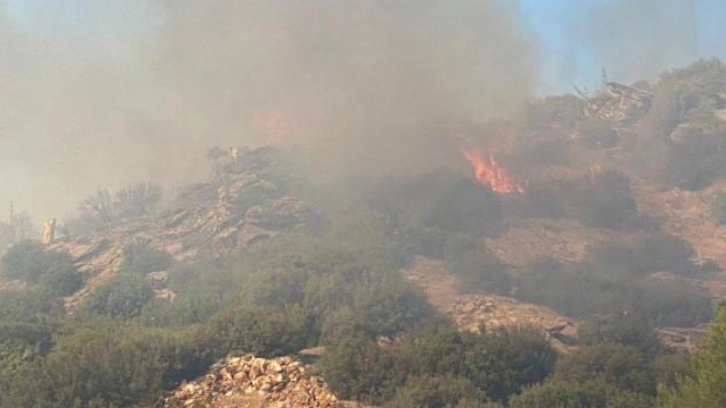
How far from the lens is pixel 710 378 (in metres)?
16.4

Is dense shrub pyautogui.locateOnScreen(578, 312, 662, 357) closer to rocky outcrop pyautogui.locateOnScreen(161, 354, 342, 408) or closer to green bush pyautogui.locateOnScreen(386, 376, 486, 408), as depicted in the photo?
green bush pyautogui.locateOnScreen(386, 376, 486, 408)

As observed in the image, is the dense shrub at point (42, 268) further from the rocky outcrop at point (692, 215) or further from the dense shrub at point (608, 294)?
the rocky outcrop at point (692, 215)

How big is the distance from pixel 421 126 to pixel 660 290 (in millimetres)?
32669

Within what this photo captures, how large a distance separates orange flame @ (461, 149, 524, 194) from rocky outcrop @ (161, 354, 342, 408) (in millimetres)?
35974

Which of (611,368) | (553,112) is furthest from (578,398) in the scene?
(553,112)

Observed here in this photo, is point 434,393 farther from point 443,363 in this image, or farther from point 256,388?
point 256,388

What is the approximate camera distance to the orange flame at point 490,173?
2264 inches

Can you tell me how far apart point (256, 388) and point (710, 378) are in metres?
12.9

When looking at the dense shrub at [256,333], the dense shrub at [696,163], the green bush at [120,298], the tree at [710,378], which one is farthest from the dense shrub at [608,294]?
the green bush at [120,298]

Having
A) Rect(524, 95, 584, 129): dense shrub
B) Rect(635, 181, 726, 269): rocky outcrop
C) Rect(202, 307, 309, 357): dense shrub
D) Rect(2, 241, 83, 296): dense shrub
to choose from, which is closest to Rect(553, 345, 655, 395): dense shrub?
Rect(202, 307, 309, 357): dense shrub


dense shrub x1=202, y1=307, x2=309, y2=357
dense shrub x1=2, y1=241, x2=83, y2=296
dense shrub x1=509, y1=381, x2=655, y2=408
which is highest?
dense shrub x1=2, y1=241, x2=83, y2=296

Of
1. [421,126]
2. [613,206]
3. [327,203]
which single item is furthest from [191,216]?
[613,206]

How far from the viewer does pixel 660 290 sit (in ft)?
124

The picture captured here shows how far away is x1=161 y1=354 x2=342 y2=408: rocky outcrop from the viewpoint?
22156 mm
